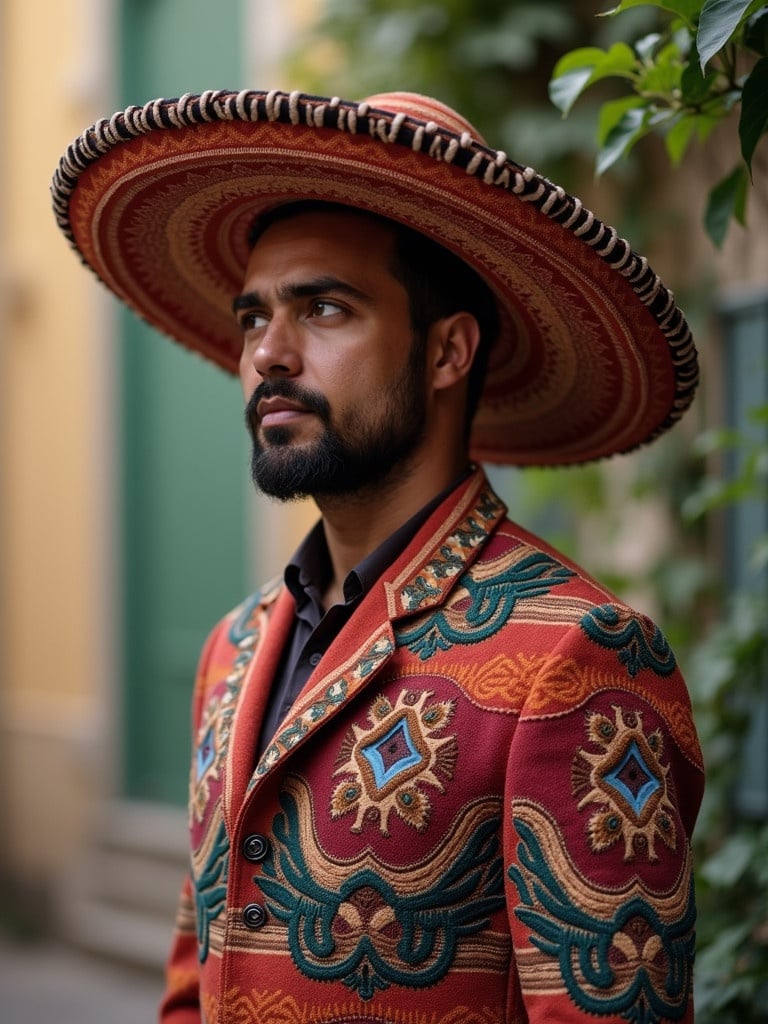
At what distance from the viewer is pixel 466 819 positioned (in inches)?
62.4

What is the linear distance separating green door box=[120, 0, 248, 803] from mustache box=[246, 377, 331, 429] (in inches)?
157

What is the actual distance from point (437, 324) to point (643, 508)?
2.03m

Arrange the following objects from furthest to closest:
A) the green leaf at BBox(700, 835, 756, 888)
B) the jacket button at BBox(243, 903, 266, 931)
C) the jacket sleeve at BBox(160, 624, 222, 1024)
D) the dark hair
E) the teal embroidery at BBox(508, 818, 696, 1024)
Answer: the green leaf at BBox(700, 835, 756, 888), the jacket sleeve at BBox(160, 624, 222, 1024), the dark hair, the jacket button at BBox(243, 903, 266, 931), the teal embroidery at BBox(508, 818, 696, 1024)

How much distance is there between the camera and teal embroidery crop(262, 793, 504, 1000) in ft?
5.17

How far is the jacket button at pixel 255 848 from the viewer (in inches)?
66.2

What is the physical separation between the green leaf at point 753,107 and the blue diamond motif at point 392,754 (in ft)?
2.73

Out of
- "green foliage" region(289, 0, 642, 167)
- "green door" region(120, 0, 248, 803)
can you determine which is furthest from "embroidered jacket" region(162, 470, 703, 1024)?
"green door" region(120, 0, 248, 803)

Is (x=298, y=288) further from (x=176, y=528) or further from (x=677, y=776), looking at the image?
(x=176, y=528)

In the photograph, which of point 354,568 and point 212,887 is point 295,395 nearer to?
point 354,568

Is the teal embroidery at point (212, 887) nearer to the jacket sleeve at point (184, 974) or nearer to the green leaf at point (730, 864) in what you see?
the jacket sleeve at point (184, 974)

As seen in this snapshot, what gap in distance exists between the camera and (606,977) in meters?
1.43

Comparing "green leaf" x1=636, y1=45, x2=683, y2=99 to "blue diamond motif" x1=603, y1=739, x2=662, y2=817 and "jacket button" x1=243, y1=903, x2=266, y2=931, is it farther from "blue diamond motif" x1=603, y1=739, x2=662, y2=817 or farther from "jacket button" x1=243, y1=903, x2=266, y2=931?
"jacket button" x1=243, y1=903, x2=266, y2=931

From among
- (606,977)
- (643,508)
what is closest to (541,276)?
(606,977)

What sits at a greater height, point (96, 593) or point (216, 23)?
point (216, 23)
